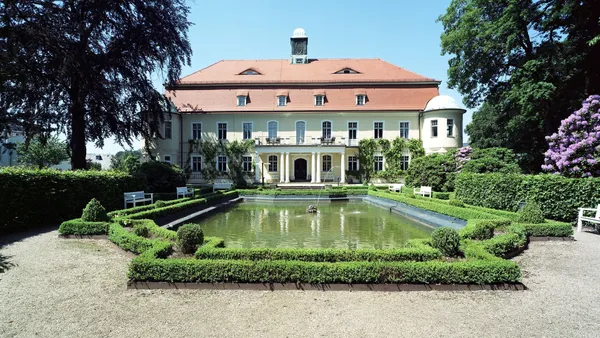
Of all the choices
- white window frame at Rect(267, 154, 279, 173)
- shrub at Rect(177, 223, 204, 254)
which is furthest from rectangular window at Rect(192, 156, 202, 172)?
shrub at Rect(177, 223, 204, 254)

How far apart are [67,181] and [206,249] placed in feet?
25.9

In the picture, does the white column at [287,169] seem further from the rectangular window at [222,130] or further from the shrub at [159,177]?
A: the shrub at [159,177]

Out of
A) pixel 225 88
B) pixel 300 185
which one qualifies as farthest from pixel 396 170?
pixel 225 88

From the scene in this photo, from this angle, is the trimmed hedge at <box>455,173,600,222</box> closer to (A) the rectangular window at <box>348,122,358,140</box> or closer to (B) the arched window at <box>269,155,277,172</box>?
(A) the rectangular window at <box>348,122,358,140</box>

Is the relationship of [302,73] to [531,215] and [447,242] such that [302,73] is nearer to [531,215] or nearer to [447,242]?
[531,215]

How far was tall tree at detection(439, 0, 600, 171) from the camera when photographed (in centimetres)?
1706

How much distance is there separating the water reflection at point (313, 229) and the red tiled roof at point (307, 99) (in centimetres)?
1573

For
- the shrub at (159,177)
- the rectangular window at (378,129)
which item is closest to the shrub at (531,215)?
the shrub at (159,177)

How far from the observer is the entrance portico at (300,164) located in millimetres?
26750

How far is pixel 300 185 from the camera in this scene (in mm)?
25453

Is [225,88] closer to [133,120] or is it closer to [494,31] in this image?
[133,120]

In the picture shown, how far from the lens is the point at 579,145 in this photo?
493 inches

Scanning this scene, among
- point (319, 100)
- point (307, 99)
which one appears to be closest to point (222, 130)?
point (307, 99)

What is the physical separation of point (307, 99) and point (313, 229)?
2022cm
